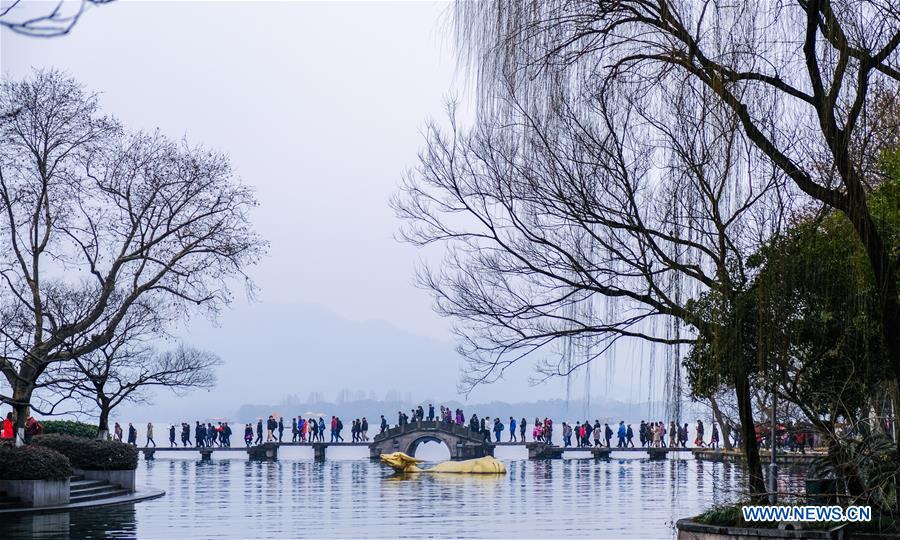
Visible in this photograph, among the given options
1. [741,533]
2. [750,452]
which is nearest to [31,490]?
[750,452]

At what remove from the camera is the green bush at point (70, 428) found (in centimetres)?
4203

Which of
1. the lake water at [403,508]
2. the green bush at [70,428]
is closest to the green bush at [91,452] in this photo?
the lake water at [403,508]

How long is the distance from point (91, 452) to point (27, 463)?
22.2 ft

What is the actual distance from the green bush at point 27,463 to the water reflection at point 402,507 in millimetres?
1416

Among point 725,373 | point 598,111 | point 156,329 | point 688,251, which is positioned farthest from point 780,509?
point 156,329

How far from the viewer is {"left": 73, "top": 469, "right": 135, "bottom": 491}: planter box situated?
33219 mm

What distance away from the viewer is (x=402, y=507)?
29.0 m

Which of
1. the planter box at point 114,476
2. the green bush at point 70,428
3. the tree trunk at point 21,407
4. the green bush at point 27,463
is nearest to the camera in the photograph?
the green bush at point 27,463

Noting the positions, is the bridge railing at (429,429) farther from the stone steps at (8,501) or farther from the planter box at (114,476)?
the stone steps at (8,501)

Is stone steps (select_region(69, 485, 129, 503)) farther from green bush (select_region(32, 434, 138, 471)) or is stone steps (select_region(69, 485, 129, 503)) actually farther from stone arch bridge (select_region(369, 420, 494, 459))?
stone arch bridge (select_region(369, 420, 494, 459))

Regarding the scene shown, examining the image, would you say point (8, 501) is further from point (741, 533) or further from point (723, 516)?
point (741, 533)

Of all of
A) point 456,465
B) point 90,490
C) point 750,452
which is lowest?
point 456,465

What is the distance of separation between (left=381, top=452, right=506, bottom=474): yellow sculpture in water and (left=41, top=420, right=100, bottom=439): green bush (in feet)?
49.2

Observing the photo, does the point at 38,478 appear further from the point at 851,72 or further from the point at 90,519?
the point at 851,72
